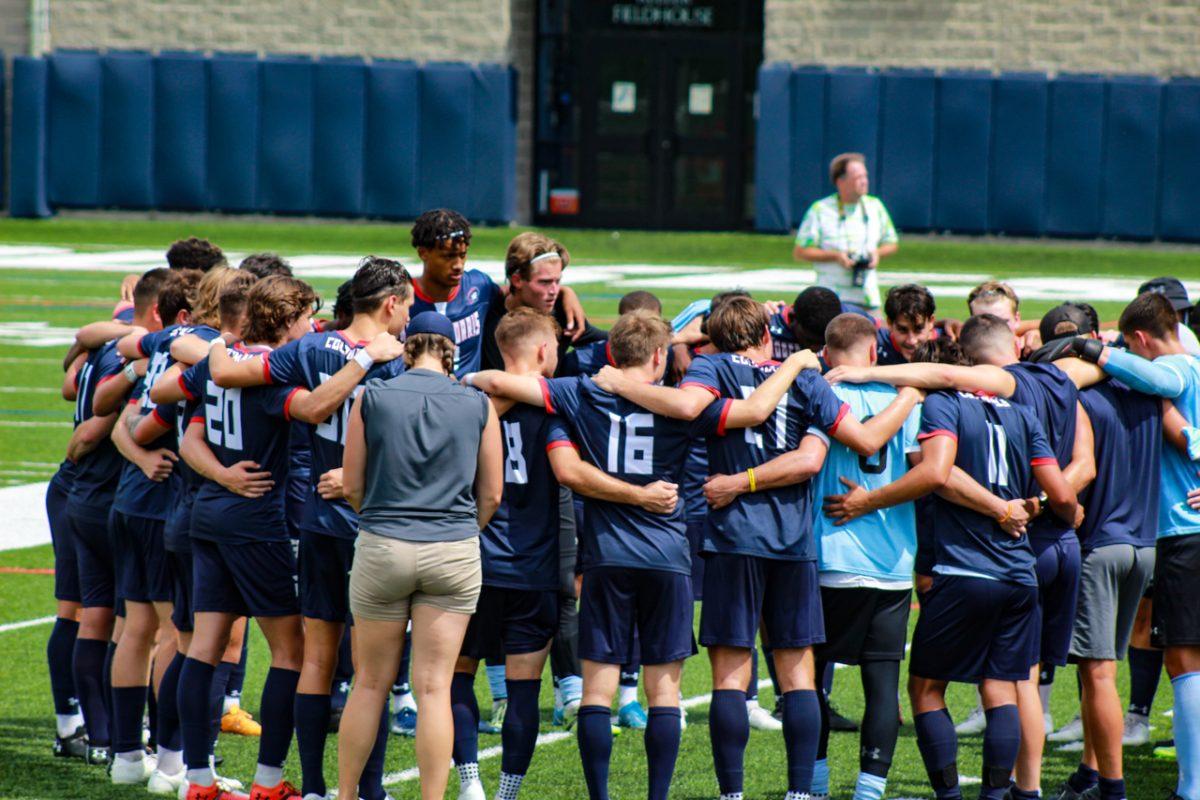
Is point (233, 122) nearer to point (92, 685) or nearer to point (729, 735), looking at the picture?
point (92, 685)

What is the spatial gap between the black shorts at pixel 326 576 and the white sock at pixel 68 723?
1758mm

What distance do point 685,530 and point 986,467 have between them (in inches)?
47.1

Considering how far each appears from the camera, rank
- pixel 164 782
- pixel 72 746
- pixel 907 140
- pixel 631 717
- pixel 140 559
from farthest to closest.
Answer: pixel 907 140 < pixel 631 717 < pixel 72 746 < pixel 140 559 < pixel 164 782

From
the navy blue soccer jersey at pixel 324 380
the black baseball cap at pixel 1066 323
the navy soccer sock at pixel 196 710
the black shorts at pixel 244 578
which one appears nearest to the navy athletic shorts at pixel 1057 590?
the black baseball cap at pixel 1066 323

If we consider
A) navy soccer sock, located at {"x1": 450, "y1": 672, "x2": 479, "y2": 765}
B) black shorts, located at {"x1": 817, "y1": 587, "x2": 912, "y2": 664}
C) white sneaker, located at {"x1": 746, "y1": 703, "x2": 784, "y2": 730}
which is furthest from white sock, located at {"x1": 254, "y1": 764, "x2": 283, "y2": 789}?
white sneaker, located at {"x1": 746, "y1": 703, "x2": 784, "y2": 730}

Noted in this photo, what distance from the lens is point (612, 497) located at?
20.5 feet

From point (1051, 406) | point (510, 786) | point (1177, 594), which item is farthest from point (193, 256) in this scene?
point (1177, 594)

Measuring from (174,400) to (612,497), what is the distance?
75.5 inches

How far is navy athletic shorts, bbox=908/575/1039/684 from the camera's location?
249 inches

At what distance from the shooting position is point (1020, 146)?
27.2 meters

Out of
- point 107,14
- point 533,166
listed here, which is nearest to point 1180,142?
point 533,166

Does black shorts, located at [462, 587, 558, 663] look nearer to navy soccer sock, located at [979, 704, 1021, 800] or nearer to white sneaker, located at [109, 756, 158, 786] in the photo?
white sneaker, located at [109, 756, 158, 786]

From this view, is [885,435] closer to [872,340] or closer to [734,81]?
[872,340]

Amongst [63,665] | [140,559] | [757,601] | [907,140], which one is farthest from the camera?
[907,140]
